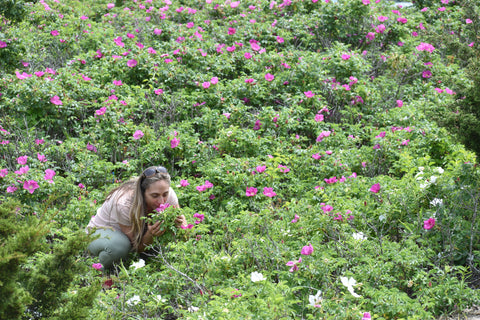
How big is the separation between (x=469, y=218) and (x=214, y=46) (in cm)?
403

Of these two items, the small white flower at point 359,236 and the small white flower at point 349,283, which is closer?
the small white flower at point 349,283

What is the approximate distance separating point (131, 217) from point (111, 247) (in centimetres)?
25

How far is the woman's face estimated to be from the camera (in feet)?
12.9

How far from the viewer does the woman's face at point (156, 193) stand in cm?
394

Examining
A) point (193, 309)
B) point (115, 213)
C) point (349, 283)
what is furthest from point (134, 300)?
point (349, 283)

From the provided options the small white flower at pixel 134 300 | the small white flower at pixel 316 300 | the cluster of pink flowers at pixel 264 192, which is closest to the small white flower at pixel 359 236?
the small white flower at pixel 316 300

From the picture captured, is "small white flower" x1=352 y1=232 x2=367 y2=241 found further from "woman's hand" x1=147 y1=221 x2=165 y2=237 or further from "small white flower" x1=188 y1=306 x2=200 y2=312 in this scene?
"woman's hand" x1=147 y1=221 x2=165 y2=237

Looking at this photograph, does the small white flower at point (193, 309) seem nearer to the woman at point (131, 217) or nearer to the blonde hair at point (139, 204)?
the woman at point (131, 217)

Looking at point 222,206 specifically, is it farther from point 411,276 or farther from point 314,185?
point 411,276

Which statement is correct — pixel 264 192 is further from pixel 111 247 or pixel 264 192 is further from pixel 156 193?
pixel 111 247

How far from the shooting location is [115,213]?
4078 millimetres

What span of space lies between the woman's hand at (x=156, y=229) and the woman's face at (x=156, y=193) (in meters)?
0.17

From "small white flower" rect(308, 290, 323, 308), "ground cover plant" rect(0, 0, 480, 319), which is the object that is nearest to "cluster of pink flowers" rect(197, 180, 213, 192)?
"ground cover plant" rect(0, 0, 480, 319)

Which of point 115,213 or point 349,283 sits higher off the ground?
point 349,283
